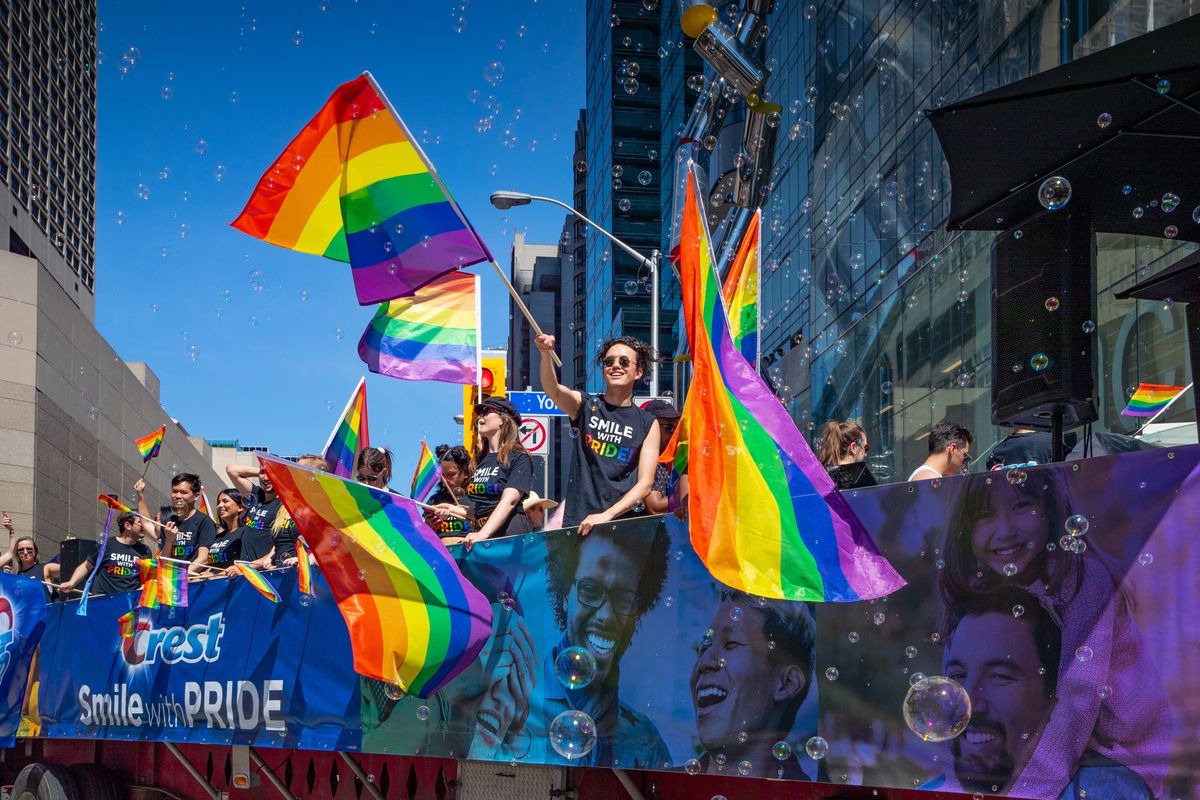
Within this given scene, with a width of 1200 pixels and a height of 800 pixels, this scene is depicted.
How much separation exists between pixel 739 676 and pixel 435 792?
2.57 meters

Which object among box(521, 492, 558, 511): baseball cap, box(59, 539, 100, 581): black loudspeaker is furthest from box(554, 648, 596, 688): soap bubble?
box(59, 539, 100, 581): black loudspeaker

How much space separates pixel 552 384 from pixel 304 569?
213cm

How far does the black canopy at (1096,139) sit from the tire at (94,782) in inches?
294

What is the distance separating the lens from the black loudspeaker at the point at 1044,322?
15.5 ft

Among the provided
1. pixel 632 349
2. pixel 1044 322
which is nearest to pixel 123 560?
pixel 632 349

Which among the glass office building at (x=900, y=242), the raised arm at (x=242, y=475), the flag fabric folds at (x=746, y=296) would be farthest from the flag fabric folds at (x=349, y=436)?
the glass office building at (x=900, y=242)

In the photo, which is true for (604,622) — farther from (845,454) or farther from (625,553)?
(845,454)

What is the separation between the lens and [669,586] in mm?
5211

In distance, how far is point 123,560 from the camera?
1029 cm

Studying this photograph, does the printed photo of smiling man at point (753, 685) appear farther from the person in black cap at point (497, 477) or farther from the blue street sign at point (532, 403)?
the blue street sign at point (532, 403)

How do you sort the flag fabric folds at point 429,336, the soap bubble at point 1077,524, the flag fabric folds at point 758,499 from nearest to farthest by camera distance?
the soap bubble at point 1077,524 < the flag fabric folds at point 758,499 < the flag fabric folds at point 429,336

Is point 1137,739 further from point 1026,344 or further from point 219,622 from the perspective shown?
point 219,622

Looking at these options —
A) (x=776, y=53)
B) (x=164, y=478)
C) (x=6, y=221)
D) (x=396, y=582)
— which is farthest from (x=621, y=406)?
(x=6, y=221)

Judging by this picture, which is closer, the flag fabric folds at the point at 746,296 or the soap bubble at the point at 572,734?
the soap bubble at the point at 572,734
